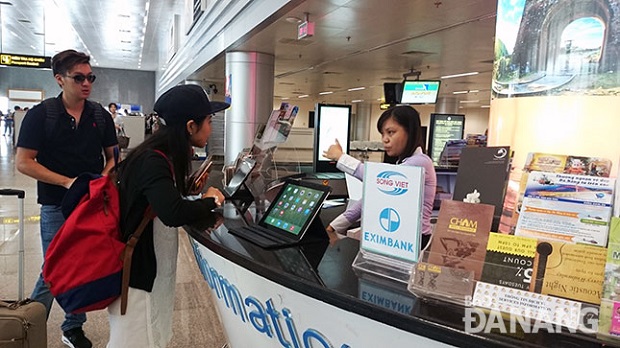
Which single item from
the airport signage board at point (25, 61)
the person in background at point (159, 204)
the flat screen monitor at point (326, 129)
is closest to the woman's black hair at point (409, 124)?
the person in background at point (159, 204)

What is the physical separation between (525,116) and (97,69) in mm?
28752

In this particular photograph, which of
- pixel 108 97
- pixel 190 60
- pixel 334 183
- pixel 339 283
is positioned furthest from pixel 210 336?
pixel 108 97

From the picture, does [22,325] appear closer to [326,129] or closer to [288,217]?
[288,217]

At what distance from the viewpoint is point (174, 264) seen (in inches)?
68.1

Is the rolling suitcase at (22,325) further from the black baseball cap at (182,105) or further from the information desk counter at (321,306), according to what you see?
the black baseball cap at (182,105)

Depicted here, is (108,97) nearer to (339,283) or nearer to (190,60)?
(190,60)

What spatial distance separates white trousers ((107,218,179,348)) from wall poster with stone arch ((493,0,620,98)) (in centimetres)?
194

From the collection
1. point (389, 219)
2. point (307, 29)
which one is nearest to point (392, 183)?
point (389, 219)

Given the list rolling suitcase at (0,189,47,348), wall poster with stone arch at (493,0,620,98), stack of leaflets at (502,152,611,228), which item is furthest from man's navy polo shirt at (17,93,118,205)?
wall poster with stone arch at (493,0,620,98)

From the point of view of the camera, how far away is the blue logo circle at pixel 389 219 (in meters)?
1.23

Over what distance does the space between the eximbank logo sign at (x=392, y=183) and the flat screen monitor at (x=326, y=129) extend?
5.61m

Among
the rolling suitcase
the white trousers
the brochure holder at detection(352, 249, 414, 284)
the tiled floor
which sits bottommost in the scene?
the tiled floor

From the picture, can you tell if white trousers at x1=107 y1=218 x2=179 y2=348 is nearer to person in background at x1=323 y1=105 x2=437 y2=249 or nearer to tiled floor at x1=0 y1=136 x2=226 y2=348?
person in background at x1=323 y1=105 x2=437 y2=249

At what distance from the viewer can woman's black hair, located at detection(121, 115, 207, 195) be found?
1.53 m
